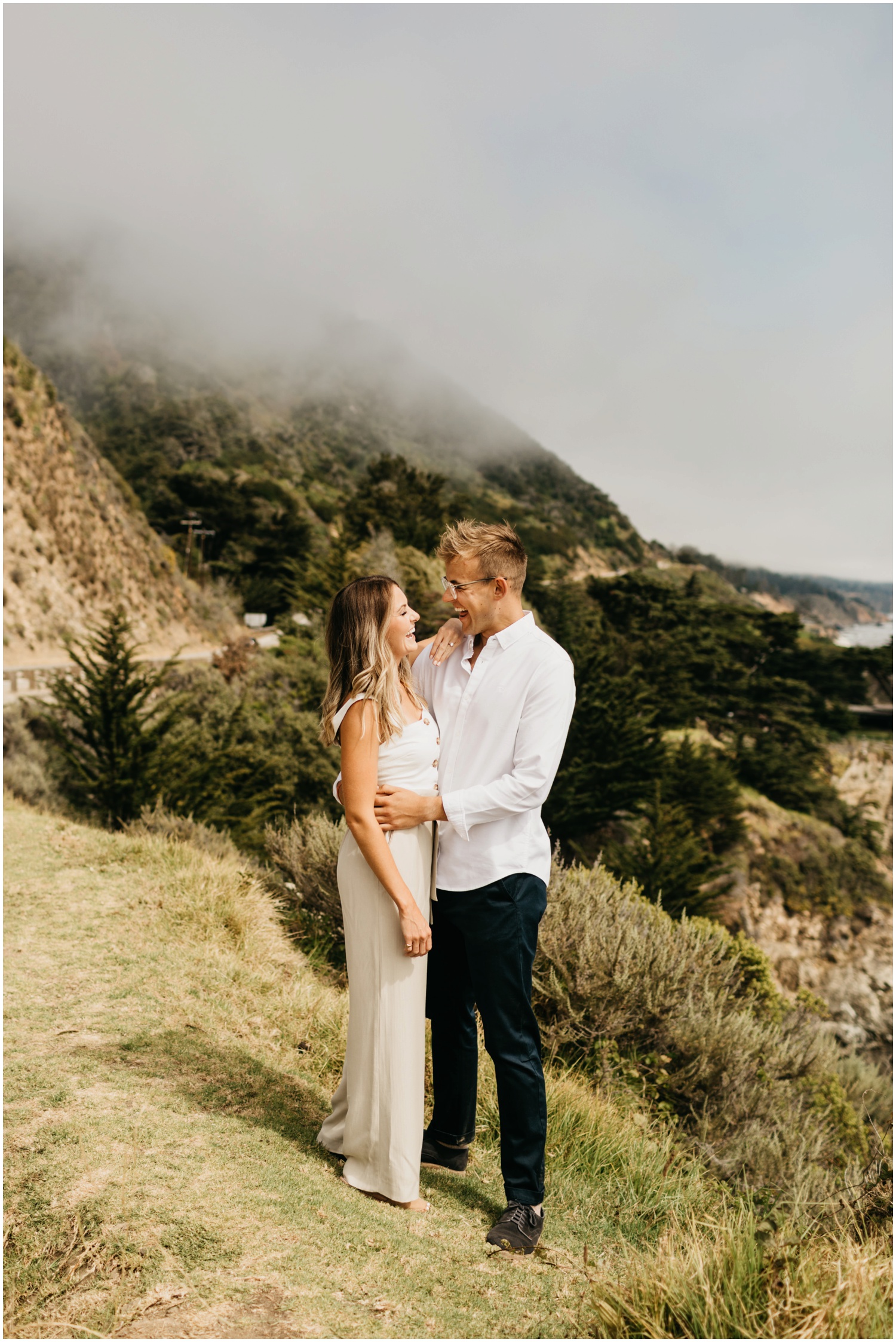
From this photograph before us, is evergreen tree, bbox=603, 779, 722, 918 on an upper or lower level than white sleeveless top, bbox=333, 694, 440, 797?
lower

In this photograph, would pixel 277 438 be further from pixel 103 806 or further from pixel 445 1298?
pixel 445 1298

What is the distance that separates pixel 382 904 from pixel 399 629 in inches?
32.1

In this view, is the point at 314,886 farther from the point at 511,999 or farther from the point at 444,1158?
the point at 511,999

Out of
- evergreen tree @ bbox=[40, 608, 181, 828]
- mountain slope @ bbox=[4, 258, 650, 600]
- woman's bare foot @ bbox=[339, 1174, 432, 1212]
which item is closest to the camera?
woman's bare foot @ bbox=[339, 1174, 432, 1212]

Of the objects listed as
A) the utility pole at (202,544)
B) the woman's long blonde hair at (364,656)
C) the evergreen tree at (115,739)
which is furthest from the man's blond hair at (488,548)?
the utility pole at (202,544)

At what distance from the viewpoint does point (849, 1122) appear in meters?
7.15

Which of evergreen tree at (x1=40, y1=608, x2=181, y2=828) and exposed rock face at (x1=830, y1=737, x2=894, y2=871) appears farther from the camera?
exposed rock face at (x1=830, y1=737, x2=894, y2=871)

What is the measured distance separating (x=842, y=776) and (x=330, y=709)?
39.3 meters

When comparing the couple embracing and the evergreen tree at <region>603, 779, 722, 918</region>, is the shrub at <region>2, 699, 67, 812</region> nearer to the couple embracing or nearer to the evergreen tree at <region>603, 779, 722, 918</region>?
the couple embracing

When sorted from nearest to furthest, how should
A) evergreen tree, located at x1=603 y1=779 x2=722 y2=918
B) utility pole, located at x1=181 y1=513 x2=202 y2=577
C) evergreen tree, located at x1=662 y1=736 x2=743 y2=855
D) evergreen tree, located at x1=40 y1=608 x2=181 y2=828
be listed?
evergreen tree, located at x1=40 y1=608 x2=181 y2=828 < evergreen tree, located at x1=603 y1=779 x2=722 y2=918 < evergreen tree, located at x1=662 y1=736 x2=743 y2=855 < utility pole, located at x1=181 y1=513 x2=202 y2=577

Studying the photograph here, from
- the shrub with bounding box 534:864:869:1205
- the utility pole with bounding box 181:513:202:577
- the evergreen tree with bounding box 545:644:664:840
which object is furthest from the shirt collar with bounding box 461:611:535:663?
the utility pole with bounding box 181:513:202:577

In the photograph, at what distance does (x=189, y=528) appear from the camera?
Answer: 4197cm

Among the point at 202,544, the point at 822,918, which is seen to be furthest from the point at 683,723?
the point at 202,544

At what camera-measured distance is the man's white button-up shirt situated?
2293mm
